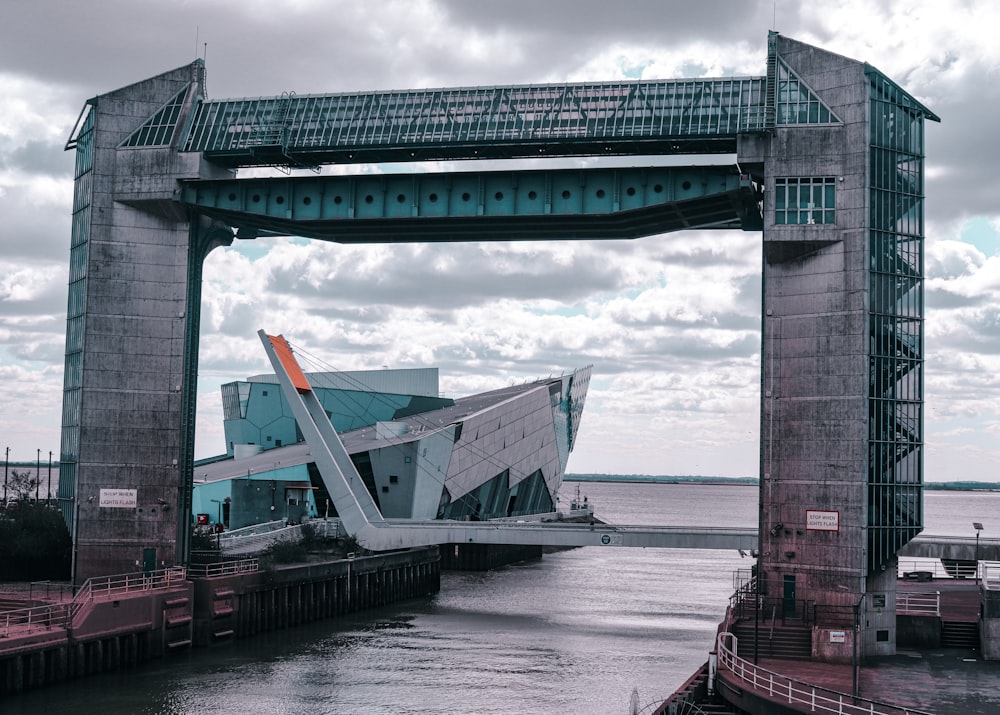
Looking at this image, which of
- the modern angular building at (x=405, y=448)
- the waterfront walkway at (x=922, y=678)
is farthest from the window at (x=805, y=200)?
the modern angular building at (x=405, y=448)

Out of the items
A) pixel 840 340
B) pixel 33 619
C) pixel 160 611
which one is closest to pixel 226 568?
pixel 160 611

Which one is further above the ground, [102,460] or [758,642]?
[102,460]

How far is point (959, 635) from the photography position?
47.8m

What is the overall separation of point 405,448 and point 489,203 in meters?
37.7

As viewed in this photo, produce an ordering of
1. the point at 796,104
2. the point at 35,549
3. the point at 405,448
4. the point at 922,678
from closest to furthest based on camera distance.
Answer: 1. the point at 922,678
2. the point at 796,104
3. the point at 35,549
4. the point at 405,448

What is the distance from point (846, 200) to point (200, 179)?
28.0 metres

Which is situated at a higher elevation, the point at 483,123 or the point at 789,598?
the point at 483,123

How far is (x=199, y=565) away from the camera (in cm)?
5884

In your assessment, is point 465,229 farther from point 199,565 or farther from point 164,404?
point 199,565

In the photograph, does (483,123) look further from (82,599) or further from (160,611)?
(82,599)

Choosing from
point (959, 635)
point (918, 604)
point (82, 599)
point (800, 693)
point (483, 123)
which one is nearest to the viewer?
point (800, 693)

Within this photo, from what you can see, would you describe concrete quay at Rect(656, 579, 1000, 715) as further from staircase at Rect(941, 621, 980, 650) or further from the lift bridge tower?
the lift bridge tower

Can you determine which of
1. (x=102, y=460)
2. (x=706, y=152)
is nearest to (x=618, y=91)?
(x=706, y=152)

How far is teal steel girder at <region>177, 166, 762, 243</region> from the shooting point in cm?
5375
